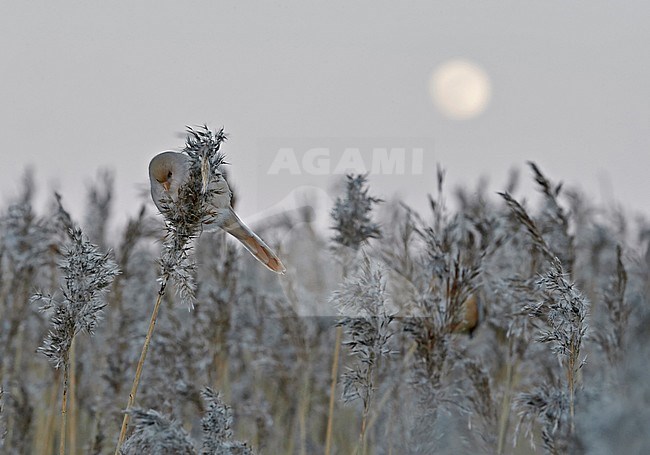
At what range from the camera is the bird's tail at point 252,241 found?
1.77m

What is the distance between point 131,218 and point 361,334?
116 cm

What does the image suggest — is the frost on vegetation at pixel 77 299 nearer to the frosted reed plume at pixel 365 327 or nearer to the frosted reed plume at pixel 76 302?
the frosted reed plume at pixel 76 302

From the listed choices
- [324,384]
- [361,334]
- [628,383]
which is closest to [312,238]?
[324,384]

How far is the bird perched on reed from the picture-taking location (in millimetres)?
1495

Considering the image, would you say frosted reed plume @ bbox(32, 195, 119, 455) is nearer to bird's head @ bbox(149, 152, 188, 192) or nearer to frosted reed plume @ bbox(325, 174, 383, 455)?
bird's head @ bbox(149, 152, 188, 192)

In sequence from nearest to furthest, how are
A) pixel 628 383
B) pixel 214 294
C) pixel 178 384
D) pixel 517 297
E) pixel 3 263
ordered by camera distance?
pixel 628 383
pixel 517 297
pixel 178 384
pixel 214 294
pixel 3 263

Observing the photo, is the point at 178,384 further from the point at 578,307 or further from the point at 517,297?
the point at 578,307

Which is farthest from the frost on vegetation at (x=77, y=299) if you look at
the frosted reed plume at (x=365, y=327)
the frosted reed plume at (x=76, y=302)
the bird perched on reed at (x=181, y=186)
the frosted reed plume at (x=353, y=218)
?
the frosted reed plume at (x=353, y=218)

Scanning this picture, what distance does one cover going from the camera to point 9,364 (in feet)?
10.2

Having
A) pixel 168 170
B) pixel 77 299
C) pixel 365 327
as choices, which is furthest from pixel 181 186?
pixel 365 327

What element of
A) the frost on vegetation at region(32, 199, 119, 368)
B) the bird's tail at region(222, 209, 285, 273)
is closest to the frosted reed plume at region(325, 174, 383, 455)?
the bird's tail at region(222, 209, 285, 273)

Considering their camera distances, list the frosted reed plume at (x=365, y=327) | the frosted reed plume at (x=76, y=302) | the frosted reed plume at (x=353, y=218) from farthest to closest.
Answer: the frosted reed plume at (x=353, y=218) → the frosted reed plume at (x=365, y=327) → the frosted reed plume at (x=76, y=302)

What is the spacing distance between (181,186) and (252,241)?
0.40 m

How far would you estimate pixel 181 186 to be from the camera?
57.1 inches
